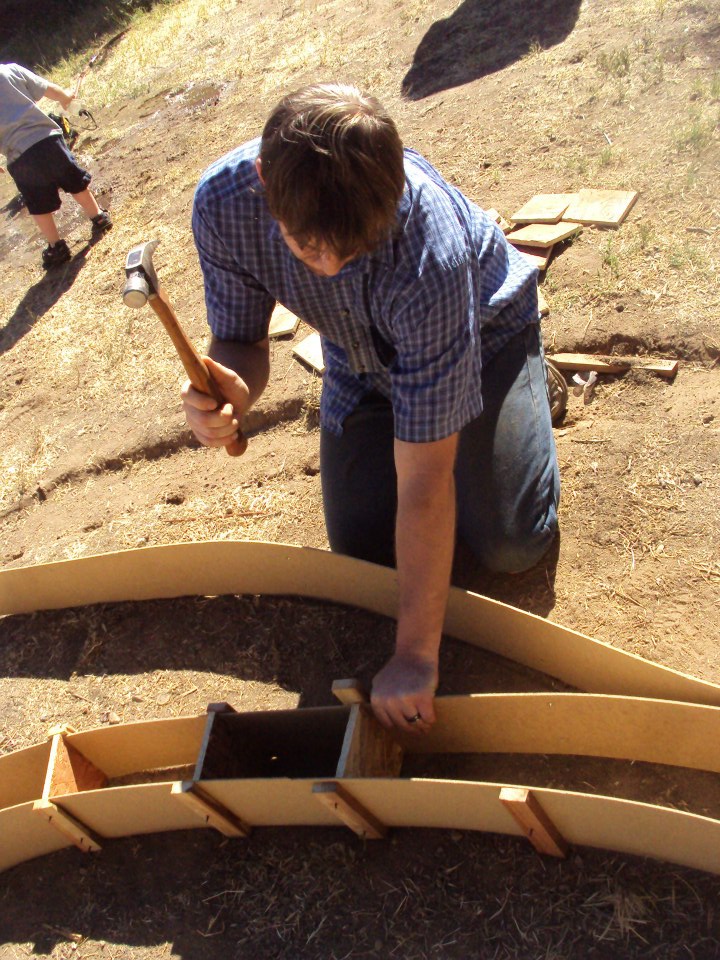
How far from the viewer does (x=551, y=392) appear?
10.3 ft

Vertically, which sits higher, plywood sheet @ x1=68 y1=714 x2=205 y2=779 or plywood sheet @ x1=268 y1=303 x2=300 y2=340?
plywood sheet @ x1=268 y1=303 x2=300 y2=340

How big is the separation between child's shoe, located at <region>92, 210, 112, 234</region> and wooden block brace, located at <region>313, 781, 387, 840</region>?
497 cm

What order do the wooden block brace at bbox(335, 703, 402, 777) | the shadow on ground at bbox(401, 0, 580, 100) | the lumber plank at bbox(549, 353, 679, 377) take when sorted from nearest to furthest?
the wooden block brace at bbox(335, 703, 402, 777) → the lumber plank at bbox(549, 353, 679, 377) → the shadow on ground at bbox(401, 0, 580, 100)

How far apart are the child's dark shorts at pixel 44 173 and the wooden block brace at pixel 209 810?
15.9ft

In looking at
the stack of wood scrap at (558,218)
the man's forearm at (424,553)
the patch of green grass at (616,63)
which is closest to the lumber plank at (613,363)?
the stack of wood scrap at (558,218)

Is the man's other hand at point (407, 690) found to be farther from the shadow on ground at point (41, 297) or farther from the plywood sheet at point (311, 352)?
the shadow on ground at point (41, 297)

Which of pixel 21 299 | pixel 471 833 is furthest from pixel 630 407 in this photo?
pixel 21 299

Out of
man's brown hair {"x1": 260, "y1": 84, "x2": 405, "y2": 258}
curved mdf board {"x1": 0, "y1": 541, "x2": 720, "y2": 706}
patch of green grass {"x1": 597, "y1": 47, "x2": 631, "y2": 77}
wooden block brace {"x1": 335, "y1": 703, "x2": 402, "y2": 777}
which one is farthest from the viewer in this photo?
patch of green grass {"x1": 597, "y1": 47, "x2": 631, "y2": 77}

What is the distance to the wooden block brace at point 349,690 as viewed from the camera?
7.32ft

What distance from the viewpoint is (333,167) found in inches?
65.0

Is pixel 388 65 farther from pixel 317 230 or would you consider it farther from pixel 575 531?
pixel 317 230

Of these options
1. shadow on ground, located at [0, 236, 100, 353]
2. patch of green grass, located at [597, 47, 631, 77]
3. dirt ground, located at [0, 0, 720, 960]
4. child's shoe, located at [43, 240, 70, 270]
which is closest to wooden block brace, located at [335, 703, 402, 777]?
dirt ground, located at [0, 0, 720, 960]

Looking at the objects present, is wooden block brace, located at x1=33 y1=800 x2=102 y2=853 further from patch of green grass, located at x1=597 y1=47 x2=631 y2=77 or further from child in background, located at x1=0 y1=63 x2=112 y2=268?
patch of green grass, located at x1=597 y1=47 x2=631 y2=77

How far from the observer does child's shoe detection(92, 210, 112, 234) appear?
601 centimetres
